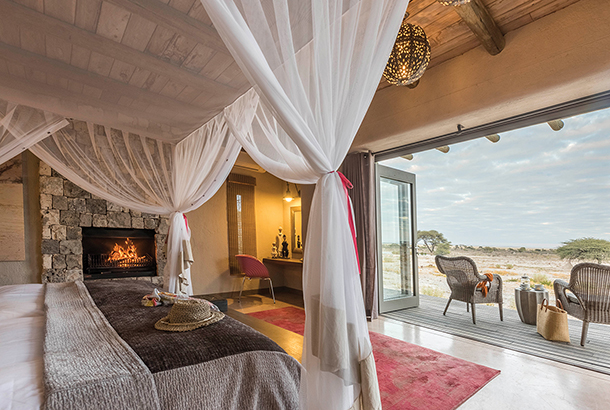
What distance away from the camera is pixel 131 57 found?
5.55 ft

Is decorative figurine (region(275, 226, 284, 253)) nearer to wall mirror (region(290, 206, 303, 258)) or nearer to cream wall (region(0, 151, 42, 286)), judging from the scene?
wall mirror (region(290, 206, 303, 258))

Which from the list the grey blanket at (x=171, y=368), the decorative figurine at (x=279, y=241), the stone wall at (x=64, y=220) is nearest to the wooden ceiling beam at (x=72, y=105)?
the grey blanket at (x=171, y=368)

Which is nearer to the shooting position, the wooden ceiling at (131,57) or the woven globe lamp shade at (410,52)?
the wooden ceiling at (131,57)

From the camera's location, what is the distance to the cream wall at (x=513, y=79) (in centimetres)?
229

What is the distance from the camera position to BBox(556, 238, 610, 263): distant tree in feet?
10.8

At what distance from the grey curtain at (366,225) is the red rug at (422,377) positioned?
91 centimetres

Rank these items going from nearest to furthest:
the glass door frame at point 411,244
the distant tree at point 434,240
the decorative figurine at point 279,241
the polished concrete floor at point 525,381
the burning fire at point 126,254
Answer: the polished concrete floor at point 525,381 → the glass door frame at point 411,244 → the burning fire at point 126,254 → the distant tree at point 434,240 → the decorative figurine at point 279,241

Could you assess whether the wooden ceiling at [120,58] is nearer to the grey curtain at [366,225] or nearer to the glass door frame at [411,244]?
the grey curtain at [366,225]

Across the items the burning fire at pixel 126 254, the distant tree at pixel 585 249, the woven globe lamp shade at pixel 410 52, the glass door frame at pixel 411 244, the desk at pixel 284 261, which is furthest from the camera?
the desk at pixel 284 261

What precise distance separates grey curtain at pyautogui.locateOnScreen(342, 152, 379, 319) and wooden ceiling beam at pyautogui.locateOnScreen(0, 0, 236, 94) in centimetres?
244

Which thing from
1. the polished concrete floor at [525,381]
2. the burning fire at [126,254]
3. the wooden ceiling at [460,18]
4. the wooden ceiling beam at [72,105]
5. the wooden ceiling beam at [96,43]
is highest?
the wooden ceiling at [460,18]

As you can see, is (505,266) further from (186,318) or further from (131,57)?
(131,57)

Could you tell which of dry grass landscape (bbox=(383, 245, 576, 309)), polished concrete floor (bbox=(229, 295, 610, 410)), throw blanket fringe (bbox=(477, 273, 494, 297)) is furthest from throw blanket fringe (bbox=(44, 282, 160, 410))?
throw blanket fringe (bbox=(477, 273, 494, 297))

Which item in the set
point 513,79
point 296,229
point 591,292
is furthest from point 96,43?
point 296,229
